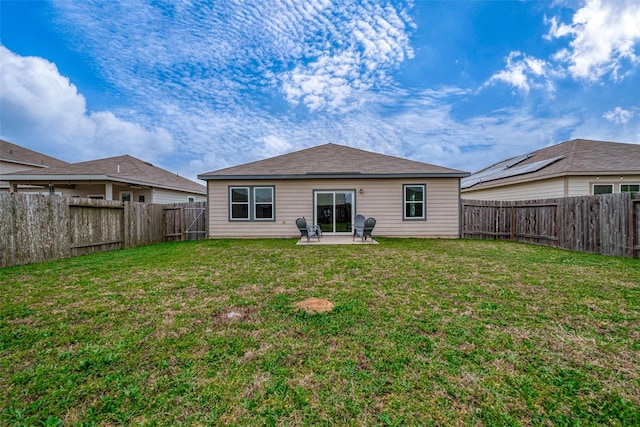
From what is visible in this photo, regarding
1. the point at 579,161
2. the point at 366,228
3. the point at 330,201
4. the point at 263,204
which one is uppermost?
the point at 579,161

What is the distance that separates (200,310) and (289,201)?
8.21 m

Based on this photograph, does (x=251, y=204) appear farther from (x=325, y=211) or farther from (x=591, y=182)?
(x=591, y=182)

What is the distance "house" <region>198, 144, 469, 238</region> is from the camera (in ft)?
37.8

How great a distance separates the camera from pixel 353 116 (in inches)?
744

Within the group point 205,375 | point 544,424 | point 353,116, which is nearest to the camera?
point 544,424

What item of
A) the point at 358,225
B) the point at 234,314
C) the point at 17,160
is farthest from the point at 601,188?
the point at 17,160

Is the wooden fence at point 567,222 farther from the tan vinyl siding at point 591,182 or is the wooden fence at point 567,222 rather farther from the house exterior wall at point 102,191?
the house exterior wall at point 102,191

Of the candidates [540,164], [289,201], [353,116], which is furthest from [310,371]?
[353,116]

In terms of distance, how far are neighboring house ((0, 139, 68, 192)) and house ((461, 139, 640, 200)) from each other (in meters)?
27.0

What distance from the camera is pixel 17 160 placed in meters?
18.1

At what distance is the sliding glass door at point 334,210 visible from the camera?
11680 millimetres

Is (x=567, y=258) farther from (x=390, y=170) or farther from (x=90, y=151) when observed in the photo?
(x=90, y=151)

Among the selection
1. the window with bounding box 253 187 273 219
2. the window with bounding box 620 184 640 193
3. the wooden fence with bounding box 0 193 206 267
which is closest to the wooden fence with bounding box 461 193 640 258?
the window with bounding box 620 184 640 193

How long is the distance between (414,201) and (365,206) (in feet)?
6.67
